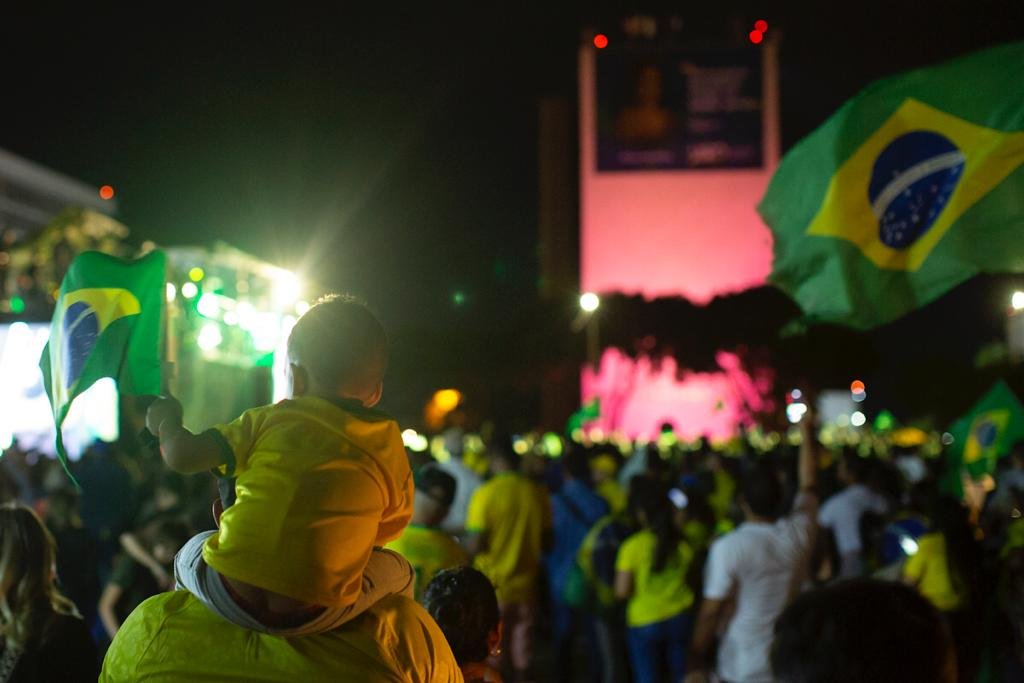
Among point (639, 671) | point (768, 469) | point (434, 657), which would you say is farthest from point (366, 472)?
point (639, 671)

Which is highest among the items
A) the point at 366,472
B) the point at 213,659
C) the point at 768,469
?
the point at 366,472

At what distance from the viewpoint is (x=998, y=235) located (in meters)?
4.61

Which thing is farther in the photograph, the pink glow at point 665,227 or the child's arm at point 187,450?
the pink glow at point 665,227

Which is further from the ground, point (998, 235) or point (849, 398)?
point (998, 235)

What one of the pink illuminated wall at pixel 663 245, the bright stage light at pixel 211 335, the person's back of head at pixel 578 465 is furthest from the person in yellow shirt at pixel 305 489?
the pink illuminated wall at pixel 663 245

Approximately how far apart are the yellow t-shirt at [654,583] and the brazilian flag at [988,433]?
16.3ft

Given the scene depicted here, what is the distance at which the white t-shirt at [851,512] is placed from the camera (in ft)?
30.4

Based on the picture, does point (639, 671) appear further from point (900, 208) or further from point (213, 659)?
point (213, 659)

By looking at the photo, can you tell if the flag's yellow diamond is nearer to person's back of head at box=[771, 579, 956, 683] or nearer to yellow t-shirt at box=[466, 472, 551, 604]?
person's back of head at box=[771, 579, 956, 683]

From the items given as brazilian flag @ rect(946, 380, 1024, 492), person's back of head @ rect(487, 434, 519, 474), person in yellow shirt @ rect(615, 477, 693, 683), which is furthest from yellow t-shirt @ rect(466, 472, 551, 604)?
brazilian flag @ rect(946, 380, 1024, 492)

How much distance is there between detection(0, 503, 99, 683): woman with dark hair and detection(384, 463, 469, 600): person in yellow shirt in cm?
175

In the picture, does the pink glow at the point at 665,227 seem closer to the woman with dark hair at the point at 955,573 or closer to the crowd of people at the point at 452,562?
the crowd of people at the point at 452,562

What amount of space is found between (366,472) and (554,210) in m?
56.1

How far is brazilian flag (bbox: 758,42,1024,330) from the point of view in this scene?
4.59m
